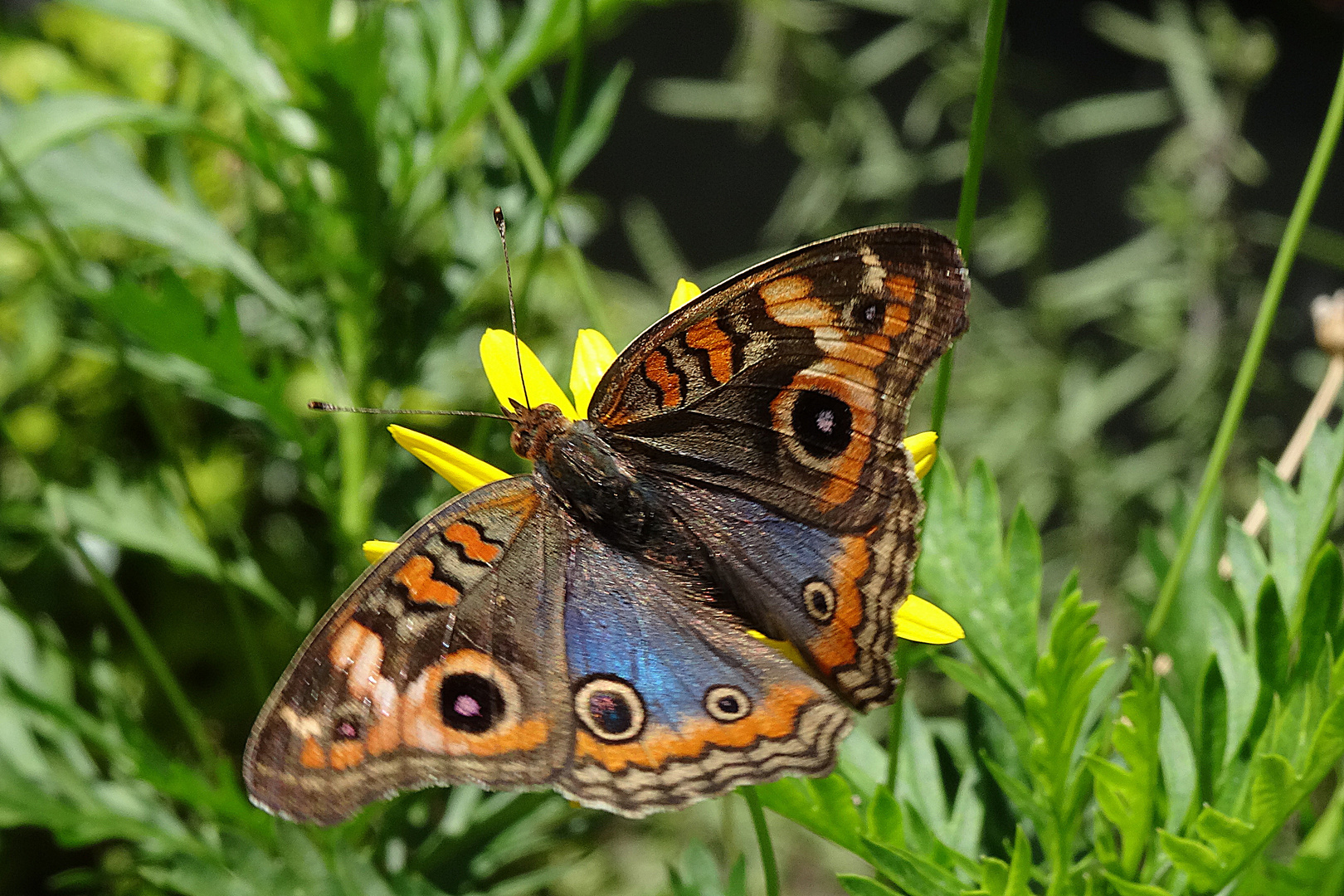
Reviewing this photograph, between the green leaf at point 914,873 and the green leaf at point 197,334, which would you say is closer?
the green leaf at point 914,873

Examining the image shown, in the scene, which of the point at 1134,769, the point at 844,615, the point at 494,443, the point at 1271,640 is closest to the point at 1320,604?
the point at 1271,640

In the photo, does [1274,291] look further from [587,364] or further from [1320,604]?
[587,364]

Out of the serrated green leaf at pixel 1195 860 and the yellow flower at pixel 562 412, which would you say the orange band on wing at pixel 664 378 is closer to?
the yellow flower at pixel 562 412

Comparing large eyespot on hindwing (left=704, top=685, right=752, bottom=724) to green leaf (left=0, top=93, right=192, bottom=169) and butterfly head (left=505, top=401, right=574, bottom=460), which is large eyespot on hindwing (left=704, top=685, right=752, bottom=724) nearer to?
butterfly head (left=505, top=401, right=574, bottom=460)

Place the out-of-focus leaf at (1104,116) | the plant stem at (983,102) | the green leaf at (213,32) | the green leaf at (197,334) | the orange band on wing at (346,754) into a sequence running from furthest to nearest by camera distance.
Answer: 1. the out-of-focus leaf at (1104,116)
2. the green leaf at (213,32)
3. the green leaf at (197,334)
4. the orange band on wing at (346,754)
5. the plant stem at (983,102)

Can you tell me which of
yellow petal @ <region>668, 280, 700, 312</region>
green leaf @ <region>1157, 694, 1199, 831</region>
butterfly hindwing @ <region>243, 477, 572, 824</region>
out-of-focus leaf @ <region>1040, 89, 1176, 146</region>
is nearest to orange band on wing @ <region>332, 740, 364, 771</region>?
butterfly hindwing @ <region>243, 477, 572, 824</region>

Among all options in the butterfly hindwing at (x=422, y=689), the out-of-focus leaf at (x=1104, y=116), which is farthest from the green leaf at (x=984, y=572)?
the out-of-focus leaf at (x=1104, y=116)
